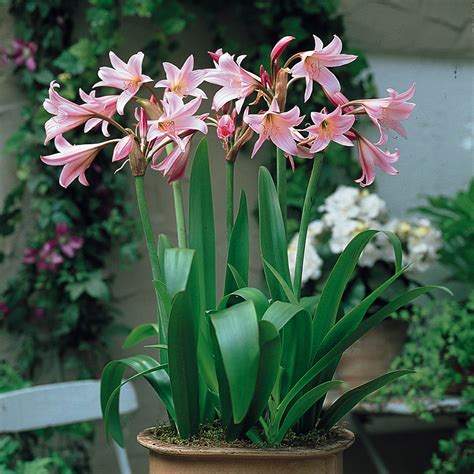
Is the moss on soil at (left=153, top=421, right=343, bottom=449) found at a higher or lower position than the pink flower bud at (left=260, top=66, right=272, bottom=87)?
lower

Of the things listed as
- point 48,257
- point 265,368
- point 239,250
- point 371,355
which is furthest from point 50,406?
point 265,368

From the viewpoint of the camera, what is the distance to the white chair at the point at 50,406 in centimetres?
165

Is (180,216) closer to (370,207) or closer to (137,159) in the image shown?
(137,159)

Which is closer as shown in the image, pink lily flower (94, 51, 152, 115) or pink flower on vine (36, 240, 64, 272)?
pink lily flower (94, 51, 152, 115)

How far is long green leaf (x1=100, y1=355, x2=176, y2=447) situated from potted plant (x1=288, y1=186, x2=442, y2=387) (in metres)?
1.42

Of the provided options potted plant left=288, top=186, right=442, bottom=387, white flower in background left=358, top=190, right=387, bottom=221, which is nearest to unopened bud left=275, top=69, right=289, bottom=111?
potted plant left=288, top=186, right=442, bottom=387

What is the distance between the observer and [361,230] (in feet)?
7.52

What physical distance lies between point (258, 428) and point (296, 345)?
0.09m

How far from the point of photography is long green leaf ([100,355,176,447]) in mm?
785

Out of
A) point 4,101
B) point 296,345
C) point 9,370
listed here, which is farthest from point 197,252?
point 4,101

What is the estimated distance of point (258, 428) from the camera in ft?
2.51

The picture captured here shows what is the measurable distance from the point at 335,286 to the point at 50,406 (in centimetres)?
110

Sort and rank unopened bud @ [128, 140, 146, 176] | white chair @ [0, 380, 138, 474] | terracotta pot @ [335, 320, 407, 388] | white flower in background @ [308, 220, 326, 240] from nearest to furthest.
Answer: unopened bud @ [128, 140, 146, 176]
white chair @ [0, 380, 138, 474]
terracotta pot @ [335, 320, 407, 388]
white flower in background @ [308, 220, 326, 240]

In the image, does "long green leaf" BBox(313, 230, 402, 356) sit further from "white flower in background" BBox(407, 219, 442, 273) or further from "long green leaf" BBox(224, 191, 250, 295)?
"white flower in background" BBox(407, 219, 442, 273)
